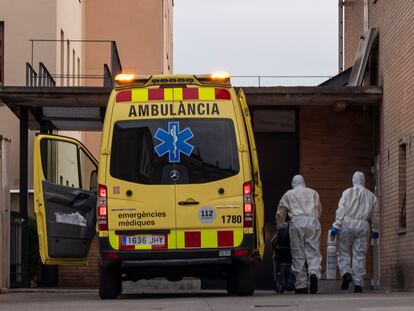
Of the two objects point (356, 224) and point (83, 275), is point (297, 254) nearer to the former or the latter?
point (356, 224)

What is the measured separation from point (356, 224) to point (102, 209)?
5.09m

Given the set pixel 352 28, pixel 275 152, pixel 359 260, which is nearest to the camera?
pixel 359 260

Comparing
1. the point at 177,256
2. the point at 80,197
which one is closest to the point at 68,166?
the point at 80,197

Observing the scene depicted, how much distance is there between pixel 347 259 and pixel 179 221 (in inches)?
185

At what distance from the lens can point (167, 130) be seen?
1655cm

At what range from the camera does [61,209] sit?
18.0 m

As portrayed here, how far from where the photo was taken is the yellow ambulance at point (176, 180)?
1633 cm

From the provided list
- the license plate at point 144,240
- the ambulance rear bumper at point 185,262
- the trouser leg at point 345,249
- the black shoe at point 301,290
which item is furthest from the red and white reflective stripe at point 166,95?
the trouser leg at point 345,249

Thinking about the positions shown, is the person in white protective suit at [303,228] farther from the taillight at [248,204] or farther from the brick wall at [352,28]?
the brick wall at [352,28]

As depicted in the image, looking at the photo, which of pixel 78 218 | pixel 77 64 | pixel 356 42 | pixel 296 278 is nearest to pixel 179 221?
pixel 78 218

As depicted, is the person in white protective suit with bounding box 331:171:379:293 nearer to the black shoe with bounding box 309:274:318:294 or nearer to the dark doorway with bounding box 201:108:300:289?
the black shoe with bounding box 309:274:318:294

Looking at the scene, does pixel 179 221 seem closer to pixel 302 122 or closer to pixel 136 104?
pixel 136 104

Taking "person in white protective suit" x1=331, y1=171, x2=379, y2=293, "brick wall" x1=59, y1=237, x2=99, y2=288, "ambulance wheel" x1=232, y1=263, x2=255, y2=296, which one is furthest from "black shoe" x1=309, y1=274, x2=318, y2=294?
"brick wall" x1=59, y1=237, x2=99, y2=288

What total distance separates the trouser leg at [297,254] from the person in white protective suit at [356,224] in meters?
0.67
